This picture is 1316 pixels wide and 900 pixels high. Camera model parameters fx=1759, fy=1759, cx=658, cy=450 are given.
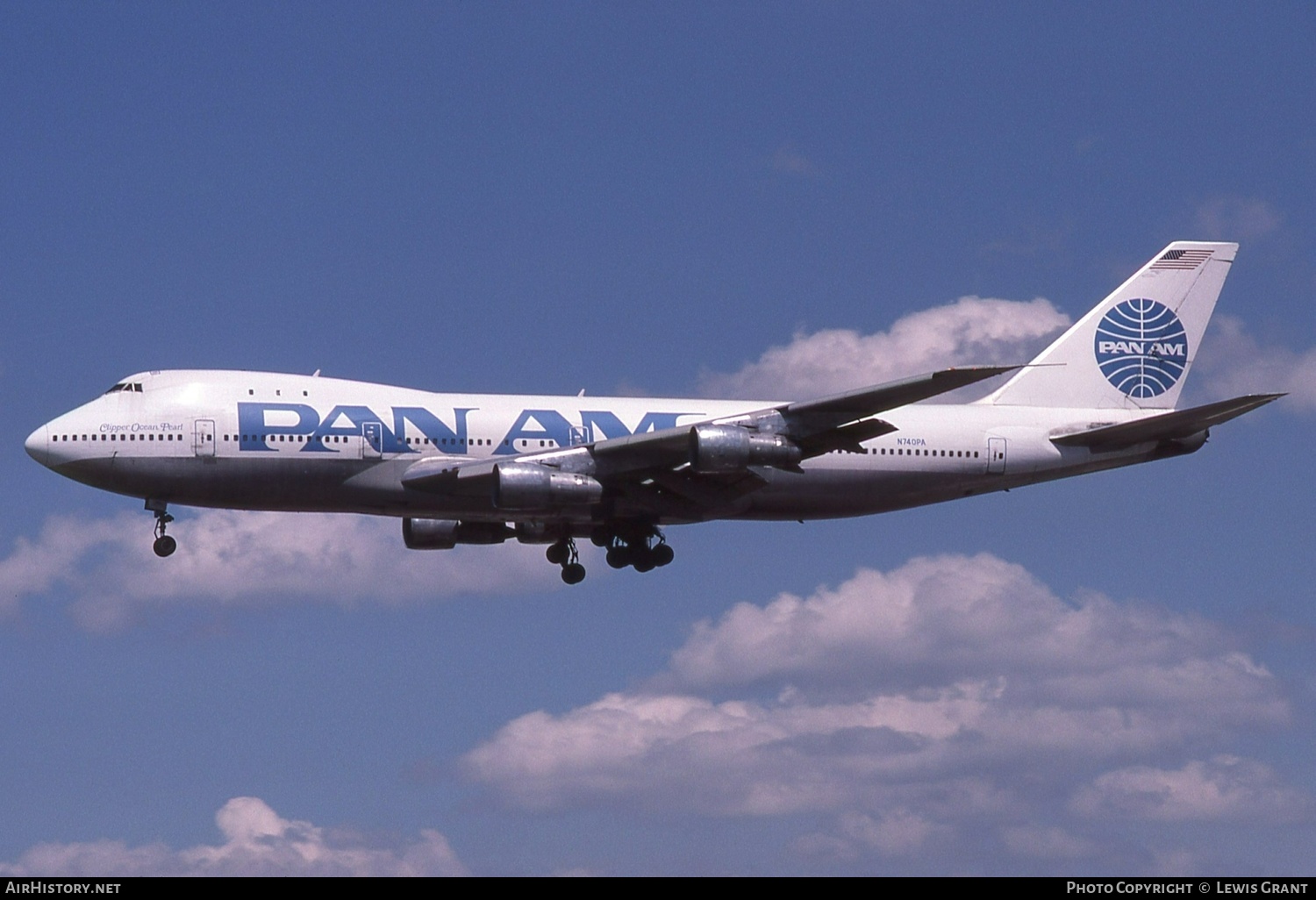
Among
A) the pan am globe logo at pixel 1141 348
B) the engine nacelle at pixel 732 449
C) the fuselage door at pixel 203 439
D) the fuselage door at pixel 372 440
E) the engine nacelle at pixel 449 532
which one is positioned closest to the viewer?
Answer: the engine nacelle at pixel 732 449

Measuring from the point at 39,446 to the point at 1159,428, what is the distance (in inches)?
1357

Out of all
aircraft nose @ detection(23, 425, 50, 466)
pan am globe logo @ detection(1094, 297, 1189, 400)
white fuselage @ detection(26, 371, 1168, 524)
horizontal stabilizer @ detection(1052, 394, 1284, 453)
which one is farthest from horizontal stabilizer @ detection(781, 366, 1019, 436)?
aircraft nose @ detection(23, 425, 50, 466)

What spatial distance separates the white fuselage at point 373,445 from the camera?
51.2 meters

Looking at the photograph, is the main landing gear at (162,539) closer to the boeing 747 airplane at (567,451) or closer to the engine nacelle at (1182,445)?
the boeing 747 airplane at (567,451)

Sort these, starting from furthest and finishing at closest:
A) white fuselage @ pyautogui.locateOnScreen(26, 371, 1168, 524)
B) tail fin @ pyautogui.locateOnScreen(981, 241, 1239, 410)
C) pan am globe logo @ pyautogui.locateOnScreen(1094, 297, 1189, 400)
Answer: pan am globe logo @ pyautogui.locateOnScreen(1094, 297, 1189, 400) < tail fin @ pyautogui.locateOnScreen(981, 241, 1239, 410) < white fuselage @ pyautogui.locateOnScreen(26, 371, 1168, 524)

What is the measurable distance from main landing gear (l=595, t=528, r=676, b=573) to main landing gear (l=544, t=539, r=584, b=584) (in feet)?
7.77

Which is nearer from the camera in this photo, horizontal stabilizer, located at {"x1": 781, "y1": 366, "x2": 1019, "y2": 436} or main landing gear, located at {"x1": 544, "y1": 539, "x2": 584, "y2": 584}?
horizontal stabilizer, located at {"x1": 781, "y1": 366, "x2": 1019, "y2": 436}

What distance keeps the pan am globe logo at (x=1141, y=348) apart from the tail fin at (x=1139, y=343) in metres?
0.03

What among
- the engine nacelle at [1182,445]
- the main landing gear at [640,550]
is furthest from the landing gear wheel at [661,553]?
the engine nacelle at [1182,445]

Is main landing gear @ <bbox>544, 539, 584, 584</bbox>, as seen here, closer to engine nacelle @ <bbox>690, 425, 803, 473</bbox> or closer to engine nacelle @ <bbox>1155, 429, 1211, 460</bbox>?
engine nacelle @ <bbox>690, 425, 803, 473</bbox>

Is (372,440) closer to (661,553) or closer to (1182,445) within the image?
(661,553)

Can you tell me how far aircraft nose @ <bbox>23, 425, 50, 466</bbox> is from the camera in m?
51.7
